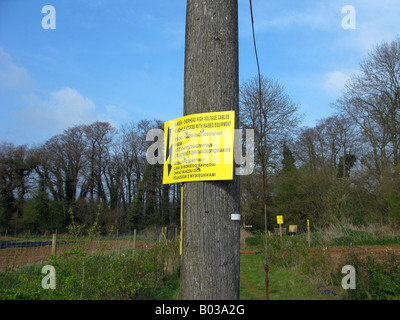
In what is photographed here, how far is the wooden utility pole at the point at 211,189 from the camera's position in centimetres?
185

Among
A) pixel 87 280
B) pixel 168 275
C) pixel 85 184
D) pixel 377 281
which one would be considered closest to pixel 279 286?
pixel 168 275

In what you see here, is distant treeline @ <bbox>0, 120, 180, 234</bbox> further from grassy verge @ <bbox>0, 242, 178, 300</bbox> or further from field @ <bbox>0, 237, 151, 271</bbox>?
grassy verge @ <bbox>0, 242, 178, 300</bbox>

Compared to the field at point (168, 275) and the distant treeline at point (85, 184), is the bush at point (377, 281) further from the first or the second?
the distant treeline at point (85, 184)

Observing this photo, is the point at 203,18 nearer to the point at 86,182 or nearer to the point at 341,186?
the point at 341,186

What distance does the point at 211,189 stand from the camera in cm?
194

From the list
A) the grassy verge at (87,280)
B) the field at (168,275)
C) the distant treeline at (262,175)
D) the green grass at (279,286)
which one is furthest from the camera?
the distant treeline at (262,175)

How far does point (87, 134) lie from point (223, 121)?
37.5m

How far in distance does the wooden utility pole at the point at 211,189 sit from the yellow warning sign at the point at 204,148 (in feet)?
0.17

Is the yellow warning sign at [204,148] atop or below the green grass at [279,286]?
atop

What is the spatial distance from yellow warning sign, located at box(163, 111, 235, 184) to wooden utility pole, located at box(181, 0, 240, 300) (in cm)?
5

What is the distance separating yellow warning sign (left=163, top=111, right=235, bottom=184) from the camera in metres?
1.92

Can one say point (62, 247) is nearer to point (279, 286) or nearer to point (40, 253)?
point (40, 253)

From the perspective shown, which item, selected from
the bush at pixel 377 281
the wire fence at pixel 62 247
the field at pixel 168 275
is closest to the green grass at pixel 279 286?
the field at pixel 168 275
